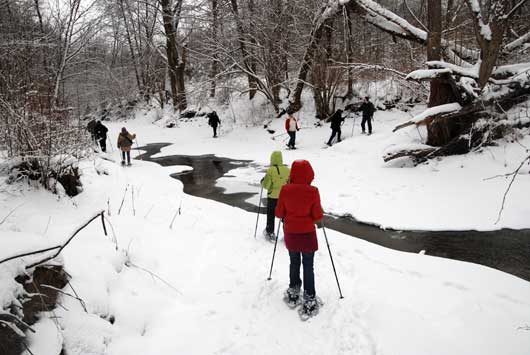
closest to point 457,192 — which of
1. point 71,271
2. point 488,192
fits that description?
point 488,192

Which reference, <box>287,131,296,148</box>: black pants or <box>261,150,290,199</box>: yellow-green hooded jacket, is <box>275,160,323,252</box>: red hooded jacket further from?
<box>287,131,296,148</box>: black pants

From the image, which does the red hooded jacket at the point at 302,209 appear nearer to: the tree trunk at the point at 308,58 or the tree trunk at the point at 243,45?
the tree trunk at the point at 308,58

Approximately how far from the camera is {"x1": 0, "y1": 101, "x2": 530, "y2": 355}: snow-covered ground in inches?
131

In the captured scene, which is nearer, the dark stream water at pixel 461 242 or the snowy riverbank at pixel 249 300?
the snowy riverbank at pixel 249 300

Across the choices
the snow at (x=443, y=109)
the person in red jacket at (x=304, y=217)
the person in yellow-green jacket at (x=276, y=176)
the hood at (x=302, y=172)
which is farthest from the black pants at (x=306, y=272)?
the snow at (x=443, y=109)

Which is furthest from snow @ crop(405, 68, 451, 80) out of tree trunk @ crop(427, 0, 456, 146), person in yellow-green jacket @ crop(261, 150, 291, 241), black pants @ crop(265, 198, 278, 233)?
black pants @ crop(265, 198, 278, 233)

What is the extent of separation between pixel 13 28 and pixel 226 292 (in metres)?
12.6

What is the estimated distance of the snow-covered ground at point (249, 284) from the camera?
3336 millimetres

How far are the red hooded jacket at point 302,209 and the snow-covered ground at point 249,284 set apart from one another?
0.85 m

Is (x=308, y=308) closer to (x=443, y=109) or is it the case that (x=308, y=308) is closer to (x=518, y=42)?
(x=443, y=109)

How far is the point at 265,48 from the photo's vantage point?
57.5ft

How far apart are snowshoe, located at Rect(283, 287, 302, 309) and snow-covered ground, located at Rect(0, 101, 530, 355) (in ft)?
0.28

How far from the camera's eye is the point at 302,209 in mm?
3875

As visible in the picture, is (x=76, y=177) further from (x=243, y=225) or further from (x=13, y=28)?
(x=13, y=28)
